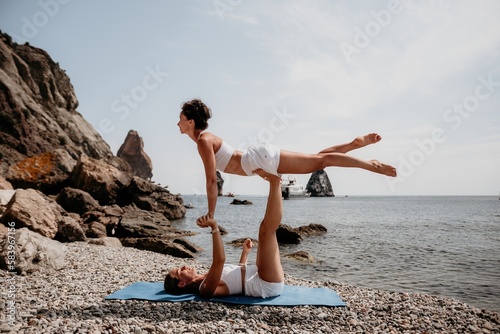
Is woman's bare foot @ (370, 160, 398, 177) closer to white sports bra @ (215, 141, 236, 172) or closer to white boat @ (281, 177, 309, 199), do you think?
white sports bra @ (215, 141, 236, 172)

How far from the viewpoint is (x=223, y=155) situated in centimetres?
570

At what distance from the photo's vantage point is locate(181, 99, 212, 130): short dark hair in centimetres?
573

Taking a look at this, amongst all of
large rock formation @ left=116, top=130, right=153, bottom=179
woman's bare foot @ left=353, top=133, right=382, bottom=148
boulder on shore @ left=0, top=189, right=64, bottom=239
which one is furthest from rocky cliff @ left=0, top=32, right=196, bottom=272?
large rock formation @ left=116, top=130, right=153, bottom=179

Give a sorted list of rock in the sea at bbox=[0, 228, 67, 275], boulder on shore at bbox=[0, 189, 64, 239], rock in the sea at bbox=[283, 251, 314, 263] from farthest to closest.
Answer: rock in the sea at bbox=[283, 251, 314, 263], boulder on shore at bbox=[0, 189, 64, 239], rock in the sea at bbox=[0, 228, 67, 275]

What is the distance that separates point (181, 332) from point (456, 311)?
496 centimetres

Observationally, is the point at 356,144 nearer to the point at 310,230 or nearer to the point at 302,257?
the point at 302,257

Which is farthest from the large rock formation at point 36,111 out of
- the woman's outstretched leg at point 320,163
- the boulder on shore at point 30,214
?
the woman's outstretched leg at point 320,163

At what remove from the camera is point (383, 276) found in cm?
1143

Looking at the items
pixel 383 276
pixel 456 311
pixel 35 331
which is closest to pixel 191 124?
pixel 35 331

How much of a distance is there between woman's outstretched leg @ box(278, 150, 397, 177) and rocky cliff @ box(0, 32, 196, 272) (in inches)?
230

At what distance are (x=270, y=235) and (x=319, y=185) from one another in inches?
5527

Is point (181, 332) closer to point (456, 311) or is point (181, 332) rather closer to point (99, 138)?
point (456, 311)

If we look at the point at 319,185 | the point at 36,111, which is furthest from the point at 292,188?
the point at 36,111

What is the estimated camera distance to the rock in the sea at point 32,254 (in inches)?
271
